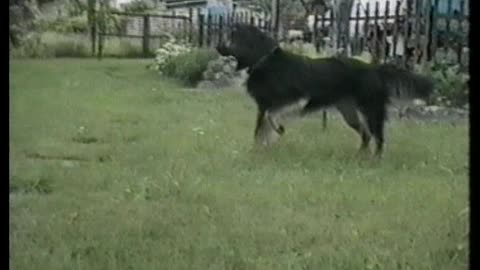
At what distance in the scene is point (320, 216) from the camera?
4.68 ft

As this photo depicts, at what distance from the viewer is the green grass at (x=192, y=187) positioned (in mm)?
1383

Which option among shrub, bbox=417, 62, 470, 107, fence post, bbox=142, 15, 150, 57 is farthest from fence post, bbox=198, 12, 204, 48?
shrub, bbox=417, 62, 470, 107

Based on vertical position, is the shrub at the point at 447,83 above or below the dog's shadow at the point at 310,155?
above

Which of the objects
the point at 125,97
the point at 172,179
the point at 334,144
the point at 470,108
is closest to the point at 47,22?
the point at 125,97

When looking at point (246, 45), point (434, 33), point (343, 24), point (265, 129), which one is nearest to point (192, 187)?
point (265, 129)

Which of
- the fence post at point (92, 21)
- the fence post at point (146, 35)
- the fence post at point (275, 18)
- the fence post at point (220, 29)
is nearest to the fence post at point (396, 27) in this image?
the fence post at point (275, 18)

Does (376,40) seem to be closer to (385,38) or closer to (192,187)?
(385,38)

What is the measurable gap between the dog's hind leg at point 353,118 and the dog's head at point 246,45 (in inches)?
7.5

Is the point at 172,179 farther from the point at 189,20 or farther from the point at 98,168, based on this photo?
the point at 189,20

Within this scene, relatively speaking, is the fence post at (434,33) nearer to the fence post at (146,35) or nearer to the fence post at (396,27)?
the fence post at (396,27)

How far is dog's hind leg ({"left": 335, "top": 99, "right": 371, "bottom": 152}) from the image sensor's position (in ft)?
4.92

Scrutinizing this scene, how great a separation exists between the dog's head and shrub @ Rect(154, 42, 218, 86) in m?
0.03

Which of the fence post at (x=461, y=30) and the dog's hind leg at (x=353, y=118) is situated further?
the dog's hind leg at (x=353, y=118)

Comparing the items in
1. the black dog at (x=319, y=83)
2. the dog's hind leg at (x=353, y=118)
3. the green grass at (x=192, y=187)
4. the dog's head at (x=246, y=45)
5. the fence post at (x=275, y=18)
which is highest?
the fence post at (x=275, y=18)
